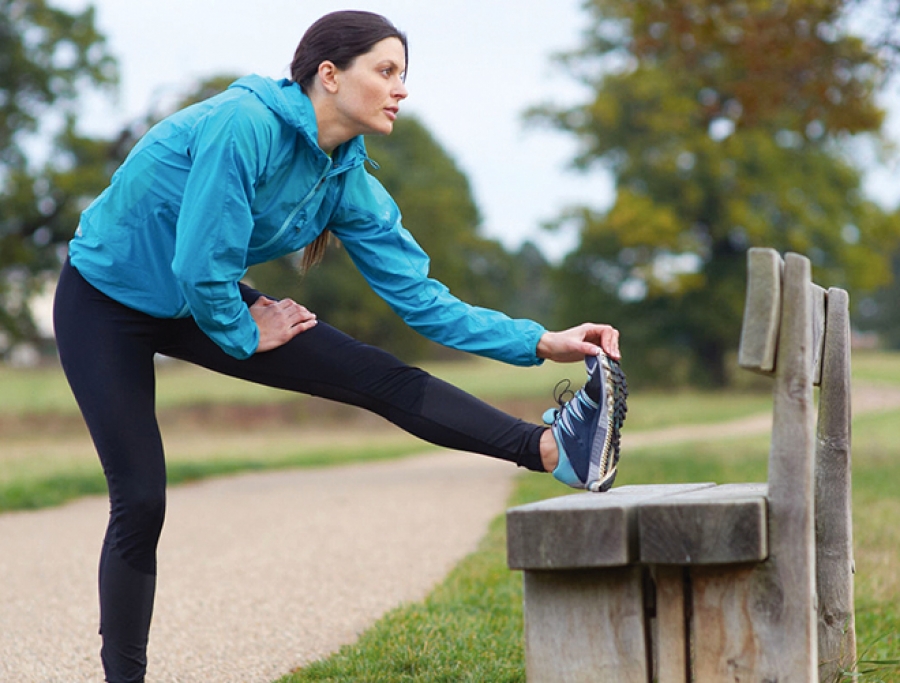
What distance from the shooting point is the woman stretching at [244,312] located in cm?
292

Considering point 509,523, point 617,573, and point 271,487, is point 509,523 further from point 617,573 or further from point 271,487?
point 271,487

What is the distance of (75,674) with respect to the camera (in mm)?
4082

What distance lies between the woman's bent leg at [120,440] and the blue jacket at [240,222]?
10 cm

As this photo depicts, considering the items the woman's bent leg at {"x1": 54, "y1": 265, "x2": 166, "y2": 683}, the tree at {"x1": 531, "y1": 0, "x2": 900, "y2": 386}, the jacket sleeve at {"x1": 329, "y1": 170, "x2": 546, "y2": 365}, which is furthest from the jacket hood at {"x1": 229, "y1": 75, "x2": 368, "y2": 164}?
the tree at {"x1": 531, "y1": 0, "x2": 900, "y2": 386}

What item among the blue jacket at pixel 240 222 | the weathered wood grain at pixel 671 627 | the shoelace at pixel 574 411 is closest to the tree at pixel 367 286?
the blue jacket at pixel 240 222

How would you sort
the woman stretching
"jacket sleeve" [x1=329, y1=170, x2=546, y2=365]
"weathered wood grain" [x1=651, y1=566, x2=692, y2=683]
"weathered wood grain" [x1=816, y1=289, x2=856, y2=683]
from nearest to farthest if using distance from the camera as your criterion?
1. "weathered wood grain" [x1=651, y1=566, x2=692, y2=683]
2. the woman stretching
3. "jacket sleeve" [x1=329, y1=170, x2=546, y2=365]
4. "weathered wood grain" [x1=816, y1=289, x2=856, y2=683]

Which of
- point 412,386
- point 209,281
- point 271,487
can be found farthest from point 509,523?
point 271,487

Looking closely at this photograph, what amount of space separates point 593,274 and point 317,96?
34.3 metres

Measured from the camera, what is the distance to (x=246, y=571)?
20.9 ft

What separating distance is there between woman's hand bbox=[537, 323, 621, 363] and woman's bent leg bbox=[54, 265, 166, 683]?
1.15m

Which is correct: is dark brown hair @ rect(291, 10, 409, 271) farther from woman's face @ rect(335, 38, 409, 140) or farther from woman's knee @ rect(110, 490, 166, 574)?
woman's knee @ rect(110, 490, 166, 574)

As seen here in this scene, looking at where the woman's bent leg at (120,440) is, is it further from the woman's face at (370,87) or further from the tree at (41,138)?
the tree at (41,138)

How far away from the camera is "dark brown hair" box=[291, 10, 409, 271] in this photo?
3061 millimetres

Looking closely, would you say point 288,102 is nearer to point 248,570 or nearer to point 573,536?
point 573,536
